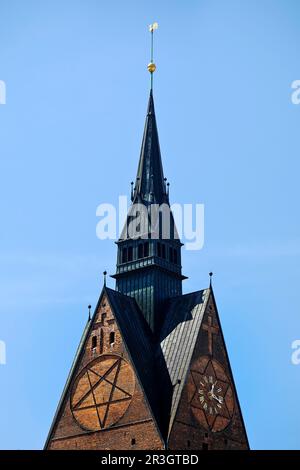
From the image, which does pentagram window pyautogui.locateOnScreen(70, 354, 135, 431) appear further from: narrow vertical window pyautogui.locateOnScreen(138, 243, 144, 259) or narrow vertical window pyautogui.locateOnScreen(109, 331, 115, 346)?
narrow vertical window pyautogui.locateOnScreen(138, 243, 144, 259)

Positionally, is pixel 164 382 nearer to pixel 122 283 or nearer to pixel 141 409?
pixel 141 409

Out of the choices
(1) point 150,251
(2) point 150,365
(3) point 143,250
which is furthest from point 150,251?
(2) point 150,365

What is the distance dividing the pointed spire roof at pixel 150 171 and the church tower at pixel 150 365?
807mm

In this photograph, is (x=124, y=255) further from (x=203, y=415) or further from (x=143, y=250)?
(x=203, y=415)

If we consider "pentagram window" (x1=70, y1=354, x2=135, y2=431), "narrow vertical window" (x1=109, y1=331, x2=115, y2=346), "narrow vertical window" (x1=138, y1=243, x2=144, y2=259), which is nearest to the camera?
"pentagram window" (x1=70, y1=354, x2=135, y2=431)

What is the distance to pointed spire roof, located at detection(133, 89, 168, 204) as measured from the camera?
9325cm

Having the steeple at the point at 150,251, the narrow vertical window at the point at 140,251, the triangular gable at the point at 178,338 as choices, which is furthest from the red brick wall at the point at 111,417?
the narrow vertical window at the point at 140,251

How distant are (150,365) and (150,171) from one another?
15947mm

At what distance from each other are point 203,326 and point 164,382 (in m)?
4.78

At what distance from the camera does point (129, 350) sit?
3322 inches

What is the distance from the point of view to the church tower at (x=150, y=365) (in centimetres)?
8194

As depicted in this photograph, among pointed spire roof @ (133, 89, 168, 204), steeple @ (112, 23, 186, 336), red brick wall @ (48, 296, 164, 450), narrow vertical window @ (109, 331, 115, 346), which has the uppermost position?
pointed spire roof @ (133, 89, 168, 204)

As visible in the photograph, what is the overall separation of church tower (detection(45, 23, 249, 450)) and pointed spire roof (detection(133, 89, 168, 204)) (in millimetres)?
807

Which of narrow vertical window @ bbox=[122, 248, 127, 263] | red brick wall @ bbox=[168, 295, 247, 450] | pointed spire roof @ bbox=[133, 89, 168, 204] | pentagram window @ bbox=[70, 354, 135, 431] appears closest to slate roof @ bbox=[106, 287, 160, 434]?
pentagram window @ bbox=[70, 354, 135, 431]
